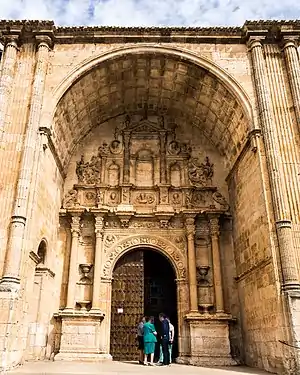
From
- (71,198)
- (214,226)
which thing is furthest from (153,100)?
(214,226)

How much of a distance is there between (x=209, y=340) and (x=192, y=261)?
1.91m

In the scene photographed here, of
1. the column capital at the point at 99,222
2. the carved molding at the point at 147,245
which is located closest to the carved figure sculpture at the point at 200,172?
the carved molding at the point at 147,245

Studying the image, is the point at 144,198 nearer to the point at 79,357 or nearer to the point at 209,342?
the point at 209,342

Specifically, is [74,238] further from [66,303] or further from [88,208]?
[66,303]

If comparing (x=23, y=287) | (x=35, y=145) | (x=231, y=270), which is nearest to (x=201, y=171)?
(x=231, y=270)

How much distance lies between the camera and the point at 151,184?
428 inches

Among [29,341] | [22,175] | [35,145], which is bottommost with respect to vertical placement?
[29,341]

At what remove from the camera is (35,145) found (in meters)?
8.16

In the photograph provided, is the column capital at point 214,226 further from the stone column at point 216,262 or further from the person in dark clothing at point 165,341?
the person in dark clothing at point 165,341

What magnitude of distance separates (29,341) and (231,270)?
17.1 feet

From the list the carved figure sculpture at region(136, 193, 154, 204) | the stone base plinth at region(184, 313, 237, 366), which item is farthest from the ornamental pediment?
the stone base plinth at region(184, 313, 237, 366)

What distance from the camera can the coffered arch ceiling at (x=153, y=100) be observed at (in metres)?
9.49

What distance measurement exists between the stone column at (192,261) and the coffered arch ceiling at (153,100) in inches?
82.4

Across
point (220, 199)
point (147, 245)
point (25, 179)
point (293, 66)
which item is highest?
point (293, 66)
